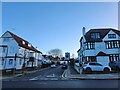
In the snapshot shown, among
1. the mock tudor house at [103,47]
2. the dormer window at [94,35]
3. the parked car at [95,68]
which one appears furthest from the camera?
the dormer window at [94,35]

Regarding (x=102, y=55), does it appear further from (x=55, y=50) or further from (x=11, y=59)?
(x=55, y=50)

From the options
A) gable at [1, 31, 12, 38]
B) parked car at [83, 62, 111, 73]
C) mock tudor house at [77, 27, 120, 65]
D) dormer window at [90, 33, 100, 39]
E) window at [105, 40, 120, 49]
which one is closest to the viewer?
parked car at [83, 62, 111, 73]

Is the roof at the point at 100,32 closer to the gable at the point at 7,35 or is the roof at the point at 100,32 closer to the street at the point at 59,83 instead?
the gable at the point at 7,35

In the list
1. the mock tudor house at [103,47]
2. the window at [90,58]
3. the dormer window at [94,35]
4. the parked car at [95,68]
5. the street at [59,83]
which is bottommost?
the street at [59,83]

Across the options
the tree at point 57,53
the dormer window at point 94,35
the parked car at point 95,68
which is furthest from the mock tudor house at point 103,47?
the tree at point 57,53

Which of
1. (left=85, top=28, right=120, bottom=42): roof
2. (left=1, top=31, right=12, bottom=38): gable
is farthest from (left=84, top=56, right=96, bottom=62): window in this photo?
(left=1, top=31, right=12, bottom=38): gable

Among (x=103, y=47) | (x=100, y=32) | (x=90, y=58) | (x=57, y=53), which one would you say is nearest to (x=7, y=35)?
(x=90, y=58)

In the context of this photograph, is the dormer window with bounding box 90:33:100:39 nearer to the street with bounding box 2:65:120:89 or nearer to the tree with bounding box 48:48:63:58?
the street with bounding box 2:65:120:89

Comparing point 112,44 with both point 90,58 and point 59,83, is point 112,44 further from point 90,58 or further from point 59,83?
point 59,83

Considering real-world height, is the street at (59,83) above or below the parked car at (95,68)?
below

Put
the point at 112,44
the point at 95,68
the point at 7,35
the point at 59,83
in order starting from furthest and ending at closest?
the point at 7,35, the point at 112,44, the point at 95,68, the point at 59,83

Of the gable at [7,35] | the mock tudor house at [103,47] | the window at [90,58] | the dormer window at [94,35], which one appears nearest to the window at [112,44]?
the mock tudor house at [103,47]

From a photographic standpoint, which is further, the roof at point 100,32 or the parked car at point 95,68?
the roof at point 100,32

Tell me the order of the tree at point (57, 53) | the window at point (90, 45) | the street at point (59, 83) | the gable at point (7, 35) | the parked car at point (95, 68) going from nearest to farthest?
the street at point (59, 83), the parked car at point (95, 68), the window at point (90, 45), the gable at point (7, 35), the tree at point (57, 53)
